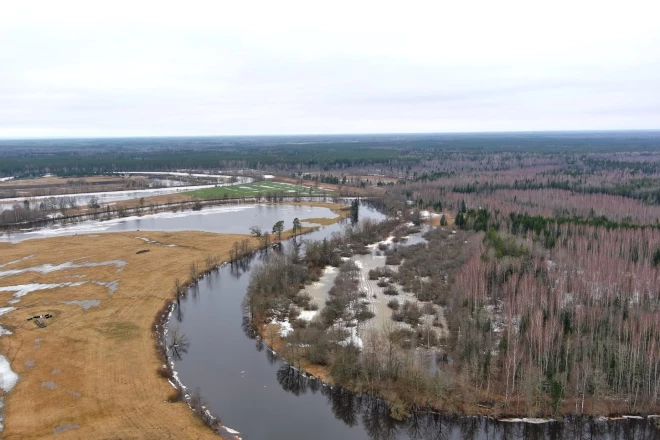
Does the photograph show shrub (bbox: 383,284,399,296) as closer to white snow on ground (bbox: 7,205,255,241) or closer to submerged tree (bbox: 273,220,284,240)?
submerged tree (bbox: 273,220,284,240)

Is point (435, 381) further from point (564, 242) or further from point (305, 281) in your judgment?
point (564, 242)

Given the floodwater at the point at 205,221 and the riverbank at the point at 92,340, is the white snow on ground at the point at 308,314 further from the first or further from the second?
the floodwater at the point at 205,221

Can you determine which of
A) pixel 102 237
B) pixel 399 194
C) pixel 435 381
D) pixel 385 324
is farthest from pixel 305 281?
pixel 399 194

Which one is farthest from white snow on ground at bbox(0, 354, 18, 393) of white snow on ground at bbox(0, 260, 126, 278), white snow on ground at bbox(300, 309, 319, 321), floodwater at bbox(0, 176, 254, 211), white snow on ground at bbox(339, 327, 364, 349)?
floodwater at bbox(0, 176, 254, 211)

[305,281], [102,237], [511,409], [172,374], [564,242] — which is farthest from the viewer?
[102,237]

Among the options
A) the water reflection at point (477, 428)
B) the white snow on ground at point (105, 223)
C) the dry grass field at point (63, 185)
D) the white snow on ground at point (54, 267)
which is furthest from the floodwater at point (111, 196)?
the water reflection at point (477, 428)

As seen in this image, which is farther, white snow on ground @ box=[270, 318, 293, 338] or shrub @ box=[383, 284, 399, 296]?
shrub @ box=[383, 284, 399, 296]
